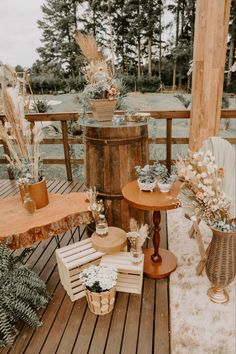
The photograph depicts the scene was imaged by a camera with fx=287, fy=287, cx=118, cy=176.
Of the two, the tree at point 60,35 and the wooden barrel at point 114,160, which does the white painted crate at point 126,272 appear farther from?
the tree at point 60,35

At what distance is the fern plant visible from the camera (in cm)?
181

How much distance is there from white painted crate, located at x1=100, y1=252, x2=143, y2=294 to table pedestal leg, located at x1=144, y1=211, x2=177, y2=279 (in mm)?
219

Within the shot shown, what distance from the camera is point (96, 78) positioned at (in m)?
2.65

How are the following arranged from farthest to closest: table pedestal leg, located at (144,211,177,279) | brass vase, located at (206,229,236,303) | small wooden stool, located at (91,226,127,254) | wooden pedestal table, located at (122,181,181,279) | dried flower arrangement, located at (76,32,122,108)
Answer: dried flower arrangement, located at (76,32,122,108)
table pedestal leg, located at (144,211,177,279)
small wooden stool, located at (91,226,127,254)
wooden pedestal table, located at (122,181,181,279)
brass vase, located at (206,229,236,303)

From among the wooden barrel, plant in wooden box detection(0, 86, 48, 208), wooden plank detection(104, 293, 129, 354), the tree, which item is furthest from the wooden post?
the tree

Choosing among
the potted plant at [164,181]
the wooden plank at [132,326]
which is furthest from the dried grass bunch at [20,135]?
the wooden plank at [132,326]

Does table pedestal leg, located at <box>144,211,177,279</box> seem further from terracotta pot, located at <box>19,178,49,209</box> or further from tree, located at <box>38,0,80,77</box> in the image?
tree, located at <box>38,0,80,77</box>

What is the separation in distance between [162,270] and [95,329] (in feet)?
2.37

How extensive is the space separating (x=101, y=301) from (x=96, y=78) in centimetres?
189

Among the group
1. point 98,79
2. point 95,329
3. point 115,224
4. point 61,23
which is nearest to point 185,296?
point 95,329

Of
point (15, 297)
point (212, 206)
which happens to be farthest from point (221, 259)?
point (15, 297)

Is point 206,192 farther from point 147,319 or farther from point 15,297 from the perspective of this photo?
point 15,297

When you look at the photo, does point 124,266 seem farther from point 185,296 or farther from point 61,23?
point 61,23

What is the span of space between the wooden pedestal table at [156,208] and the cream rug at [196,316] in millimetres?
95
